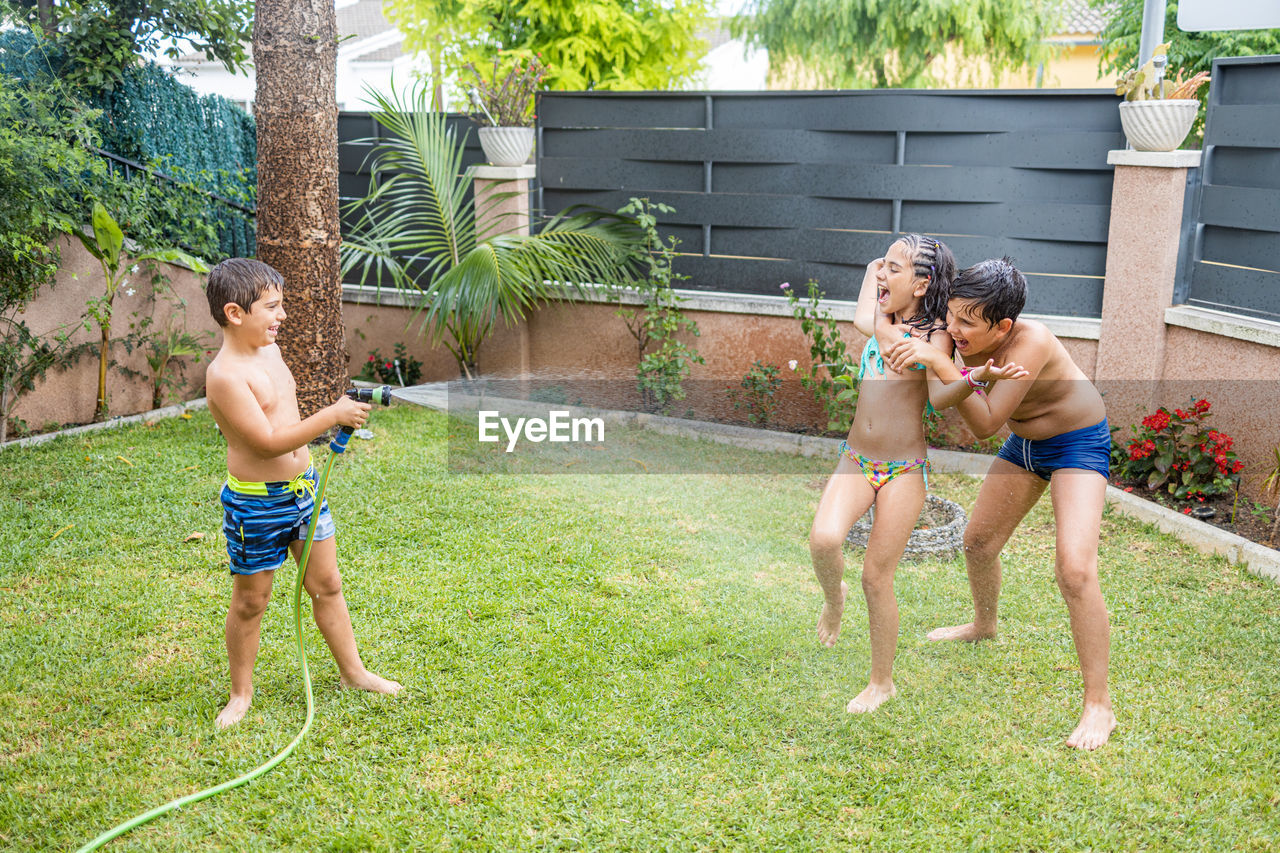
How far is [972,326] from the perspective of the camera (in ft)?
9.62

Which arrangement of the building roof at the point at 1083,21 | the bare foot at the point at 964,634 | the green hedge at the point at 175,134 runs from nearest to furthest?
the bare foot at the point at 964,634
the green hedge at the point at 175,134
the building roof at the point at 1083,21

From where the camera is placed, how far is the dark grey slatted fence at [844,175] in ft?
19.1

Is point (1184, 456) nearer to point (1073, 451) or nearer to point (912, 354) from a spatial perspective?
point (1073, 451)

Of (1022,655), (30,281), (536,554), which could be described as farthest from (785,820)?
(30,281)

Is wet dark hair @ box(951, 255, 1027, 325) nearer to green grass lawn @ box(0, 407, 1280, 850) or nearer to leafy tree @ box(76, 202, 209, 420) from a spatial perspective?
green grass lawn @ box(0, 407, 1280, 850)

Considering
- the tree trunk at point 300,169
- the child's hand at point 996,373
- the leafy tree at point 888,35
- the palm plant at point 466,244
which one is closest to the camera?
the child's hand at point 996,373

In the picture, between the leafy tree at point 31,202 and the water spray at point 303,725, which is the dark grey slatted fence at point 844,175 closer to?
the leafy tree at point 31,202

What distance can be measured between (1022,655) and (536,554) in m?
2.08

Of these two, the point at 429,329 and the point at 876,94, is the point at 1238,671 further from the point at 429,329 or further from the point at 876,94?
the point at 429,329

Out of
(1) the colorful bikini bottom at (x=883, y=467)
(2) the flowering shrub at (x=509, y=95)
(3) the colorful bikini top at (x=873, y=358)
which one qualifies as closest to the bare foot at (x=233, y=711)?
(1) the colorful bikini bottom at (x=883, y=467)

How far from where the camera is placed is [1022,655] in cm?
353

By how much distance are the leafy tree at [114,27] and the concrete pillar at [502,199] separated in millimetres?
2267

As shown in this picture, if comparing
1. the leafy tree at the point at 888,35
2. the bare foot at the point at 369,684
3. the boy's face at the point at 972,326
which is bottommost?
the bare foot at the point at 369,684

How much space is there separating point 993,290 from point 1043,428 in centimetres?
55
